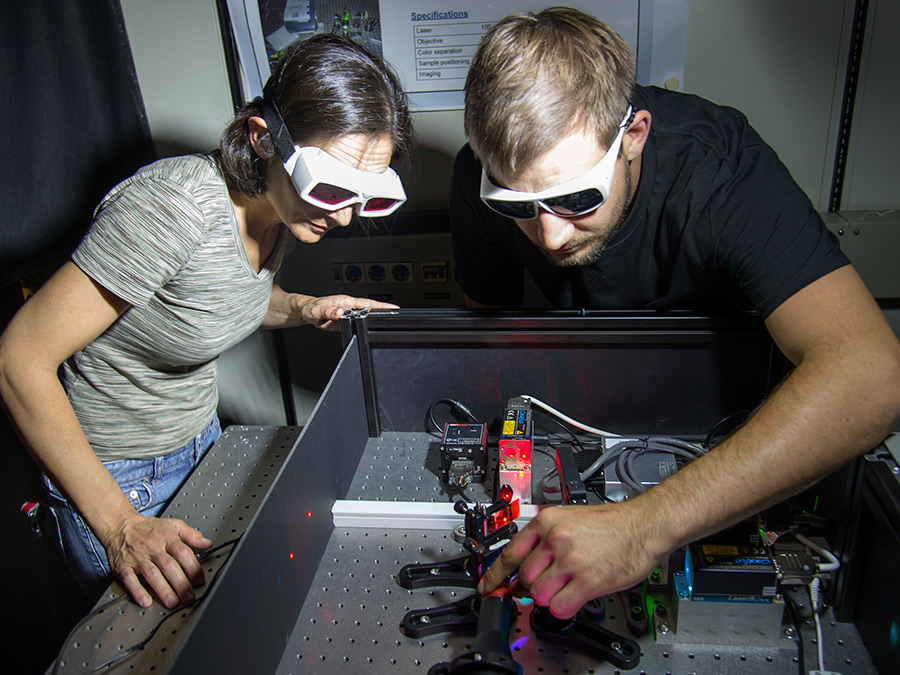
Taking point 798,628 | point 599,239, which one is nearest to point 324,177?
point 599,239

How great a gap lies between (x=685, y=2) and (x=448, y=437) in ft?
4.21

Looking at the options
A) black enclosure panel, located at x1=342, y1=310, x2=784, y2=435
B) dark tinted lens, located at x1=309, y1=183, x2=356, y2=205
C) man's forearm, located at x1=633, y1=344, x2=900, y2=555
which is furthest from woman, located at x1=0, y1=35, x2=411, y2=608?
man's forearm, located at x1=633, y1=344, x2=900, y2=555

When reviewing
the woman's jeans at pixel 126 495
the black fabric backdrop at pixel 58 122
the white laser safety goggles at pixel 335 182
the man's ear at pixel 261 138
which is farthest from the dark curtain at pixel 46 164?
the white laser safety goggles at pixel 335 182

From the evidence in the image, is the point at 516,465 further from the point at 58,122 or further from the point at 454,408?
the point at 58,122

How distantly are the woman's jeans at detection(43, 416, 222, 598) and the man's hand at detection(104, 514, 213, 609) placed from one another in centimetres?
25

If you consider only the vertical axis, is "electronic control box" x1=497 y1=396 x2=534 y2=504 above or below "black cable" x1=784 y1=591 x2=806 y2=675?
above

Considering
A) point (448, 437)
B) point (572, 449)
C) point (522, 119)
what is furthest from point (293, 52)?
point (572, 449)

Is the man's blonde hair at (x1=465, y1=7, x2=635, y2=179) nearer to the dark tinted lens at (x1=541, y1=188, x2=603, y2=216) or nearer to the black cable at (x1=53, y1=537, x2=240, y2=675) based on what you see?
the dark tinted lens at (x1=541, y1=188, x2=603, y2=216)

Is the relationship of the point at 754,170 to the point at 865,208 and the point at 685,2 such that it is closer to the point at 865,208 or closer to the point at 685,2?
the point at 685,2

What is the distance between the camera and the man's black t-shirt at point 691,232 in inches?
35.4

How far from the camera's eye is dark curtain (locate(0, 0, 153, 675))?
135 centimetres

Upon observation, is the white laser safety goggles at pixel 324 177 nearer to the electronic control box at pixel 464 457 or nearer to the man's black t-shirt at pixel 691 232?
the man's black t-shirt at pixel 691 232

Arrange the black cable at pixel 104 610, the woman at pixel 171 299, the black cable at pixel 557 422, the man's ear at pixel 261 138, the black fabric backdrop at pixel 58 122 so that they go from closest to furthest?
the black cable at pixel 104 610 → the woman at pixel 171 299 → the man's ear at pixel 261 138 → the black cable at pixel 557 422 → the black fabric backdrop at pixel 58 122

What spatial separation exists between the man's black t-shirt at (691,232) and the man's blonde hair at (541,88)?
0.63 feet
